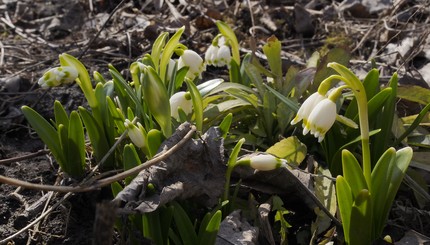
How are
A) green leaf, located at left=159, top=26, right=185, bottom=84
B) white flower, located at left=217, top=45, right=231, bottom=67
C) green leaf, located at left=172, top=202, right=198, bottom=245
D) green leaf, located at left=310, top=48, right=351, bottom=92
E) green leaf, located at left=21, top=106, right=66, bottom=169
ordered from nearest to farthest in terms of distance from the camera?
green leaf, located at left=172, top=202, right=198, bottom=245
green leaf, located at left=21, top=106, right=66, bottom=169
green leaf, located at left=159, top=26, right=185, bottom=84
green leaf, located at left=310, top=48, right=351, bottom=92
white flower, located at left=217, top=45, right=231, bottom=67

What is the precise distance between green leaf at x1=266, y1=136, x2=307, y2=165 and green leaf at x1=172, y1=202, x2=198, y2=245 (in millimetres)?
540

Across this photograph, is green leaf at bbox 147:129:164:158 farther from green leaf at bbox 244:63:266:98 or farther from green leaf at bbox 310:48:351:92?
green leaf at bbox 310:48:351:92

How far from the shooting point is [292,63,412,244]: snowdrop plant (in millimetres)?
1747

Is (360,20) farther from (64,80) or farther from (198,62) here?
(64,80)

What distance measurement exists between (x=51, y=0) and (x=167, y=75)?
2.32 meters

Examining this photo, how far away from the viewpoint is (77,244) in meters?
2.06

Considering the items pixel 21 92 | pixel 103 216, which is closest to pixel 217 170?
pixel 103 216

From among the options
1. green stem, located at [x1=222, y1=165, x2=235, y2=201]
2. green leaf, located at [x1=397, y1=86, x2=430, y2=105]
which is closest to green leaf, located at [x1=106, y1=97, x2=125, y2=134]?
green stem, located at [x1=222, y1=165, x2=235, y2=201]

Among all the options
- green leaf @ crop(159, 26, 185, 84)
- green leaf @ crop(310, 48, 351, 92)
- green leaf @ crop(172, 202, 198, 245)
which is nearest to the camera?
green leaf @ crop(172, 202, 198, 245)

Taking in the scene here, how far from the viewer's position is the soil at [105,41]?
86.6 inches

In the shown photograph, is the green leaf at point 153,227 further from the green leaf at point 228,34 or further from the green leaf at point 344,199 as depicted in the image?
the green leaf at point 228,34

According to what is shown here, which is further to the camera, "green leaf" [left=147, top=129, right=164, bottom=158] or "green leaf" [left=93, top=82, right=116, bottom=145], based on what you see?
"green leaf" [left=93, top=82, right=116, bottom=145]

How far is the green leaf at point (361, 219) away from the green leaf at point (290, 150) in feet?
1.53

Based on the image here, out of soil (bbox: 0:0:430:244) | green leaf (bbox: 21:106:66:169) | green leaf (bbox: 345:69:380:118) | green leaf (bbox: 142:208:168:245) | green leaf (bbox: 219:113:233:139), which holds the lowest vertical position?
soil (bbox: 0:0:430:244)
